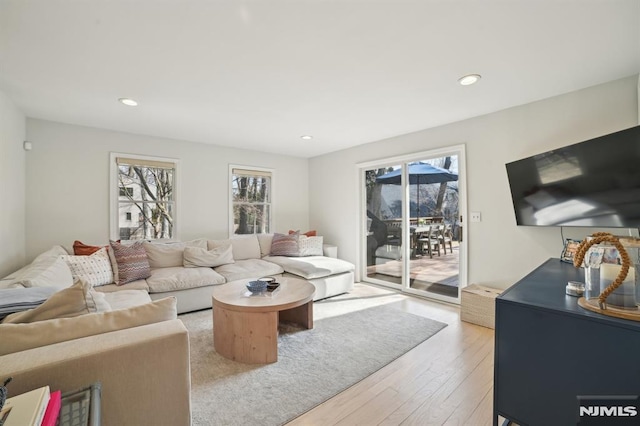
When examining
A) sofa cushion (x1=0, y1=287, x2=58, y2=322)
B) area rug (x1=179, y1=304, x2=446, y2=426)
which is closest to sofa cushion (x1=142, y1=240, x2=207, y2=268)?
area rug (x1=179, y1=304, x2=446, y2=426)

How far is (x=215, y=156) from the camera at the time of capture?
4.58 meters

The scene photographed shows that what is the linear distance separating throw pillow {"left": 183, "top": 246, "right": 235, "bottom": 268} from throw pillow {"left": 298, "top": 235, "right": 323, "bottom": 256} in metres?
1.20

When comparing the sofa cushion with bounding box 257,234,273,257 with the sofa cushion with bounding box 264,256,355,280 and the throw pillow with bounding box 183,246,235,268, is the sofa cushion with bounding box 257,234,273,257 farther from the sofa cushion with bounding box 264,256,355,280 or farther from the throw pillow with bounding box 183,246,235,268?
the throw pillow with bounding box 183,246,235,268

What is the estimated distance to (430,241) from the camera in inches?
157

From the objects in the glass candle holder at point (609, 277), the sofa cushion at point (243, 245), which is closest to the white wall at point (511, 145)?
the glass candle holder at point (609, 277)

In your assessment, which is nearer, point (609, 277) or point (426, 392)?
point (609, 277)

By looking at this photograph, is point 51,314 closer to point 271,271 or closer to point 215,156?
point 271,271

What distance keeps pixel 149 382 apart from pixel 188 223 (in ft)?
11.3

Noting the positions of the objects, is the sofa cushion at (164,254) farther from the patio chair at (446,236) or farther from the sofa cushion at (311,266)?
the patio chair at (446,236)

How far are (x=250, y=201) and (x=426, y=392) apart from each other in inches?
160

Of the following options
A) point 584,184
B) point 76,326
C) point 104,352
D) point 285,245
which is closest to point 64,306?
point 76,326

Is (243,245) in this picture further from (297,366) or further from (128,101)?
(297,366)

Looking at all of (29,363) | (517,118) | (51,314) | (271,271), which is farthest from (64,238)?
(517,118)

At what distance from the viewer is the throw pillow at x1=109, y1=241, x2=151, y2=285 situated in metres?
3.03
